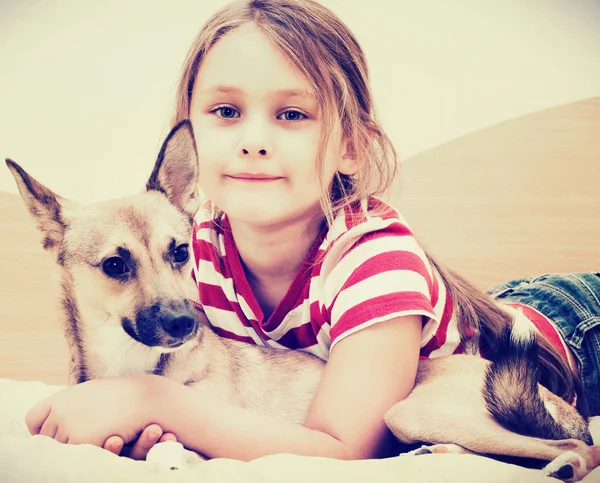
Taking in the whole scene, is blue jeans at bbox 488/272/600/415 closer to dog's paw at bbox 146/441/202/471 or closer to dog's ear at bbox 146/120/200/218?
dog's ear at bbox 146/120/200/218

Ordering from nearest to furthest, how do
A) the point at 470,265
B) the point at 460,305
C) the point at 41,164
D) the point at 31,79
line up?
the point at 460,305 < the point at 31,79 < the point at 41,164 < the point at 470,265

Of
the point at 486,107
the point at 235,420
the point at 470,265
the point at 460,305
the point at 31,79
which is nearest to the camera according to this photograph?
the point at 235,420

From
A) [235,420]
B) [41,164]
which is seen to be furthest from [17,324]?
[235,420]

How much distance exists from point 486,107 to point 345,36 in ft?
3.28

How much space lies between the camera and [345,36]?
1.48m

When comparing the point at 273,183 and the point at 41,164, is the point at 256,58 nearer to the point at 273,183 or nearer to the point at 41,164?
the point at 273,183

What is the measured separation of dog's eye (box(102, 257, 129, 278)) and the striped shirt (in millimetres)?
430

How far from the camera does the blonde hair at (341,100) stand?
138cm

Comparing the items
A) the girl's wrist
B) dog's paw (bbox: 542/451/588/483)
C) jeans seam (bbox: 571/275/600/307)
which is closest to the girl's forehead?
the girl's wrist

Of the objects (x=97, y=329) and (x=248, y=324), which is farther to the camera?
(x=248, y=324)

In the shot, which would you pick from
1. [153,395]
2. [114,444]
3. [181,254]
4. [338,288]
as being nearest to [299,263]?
[338,288]

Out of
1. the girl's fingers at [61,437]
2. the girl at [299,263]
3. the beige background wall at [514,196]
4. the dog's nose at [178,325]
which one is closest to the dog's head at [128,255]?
the dog's nose at [178,325]

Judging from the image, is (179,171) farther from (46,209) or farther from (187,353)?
(187,353)

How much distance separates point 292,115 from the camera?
4.47ft
